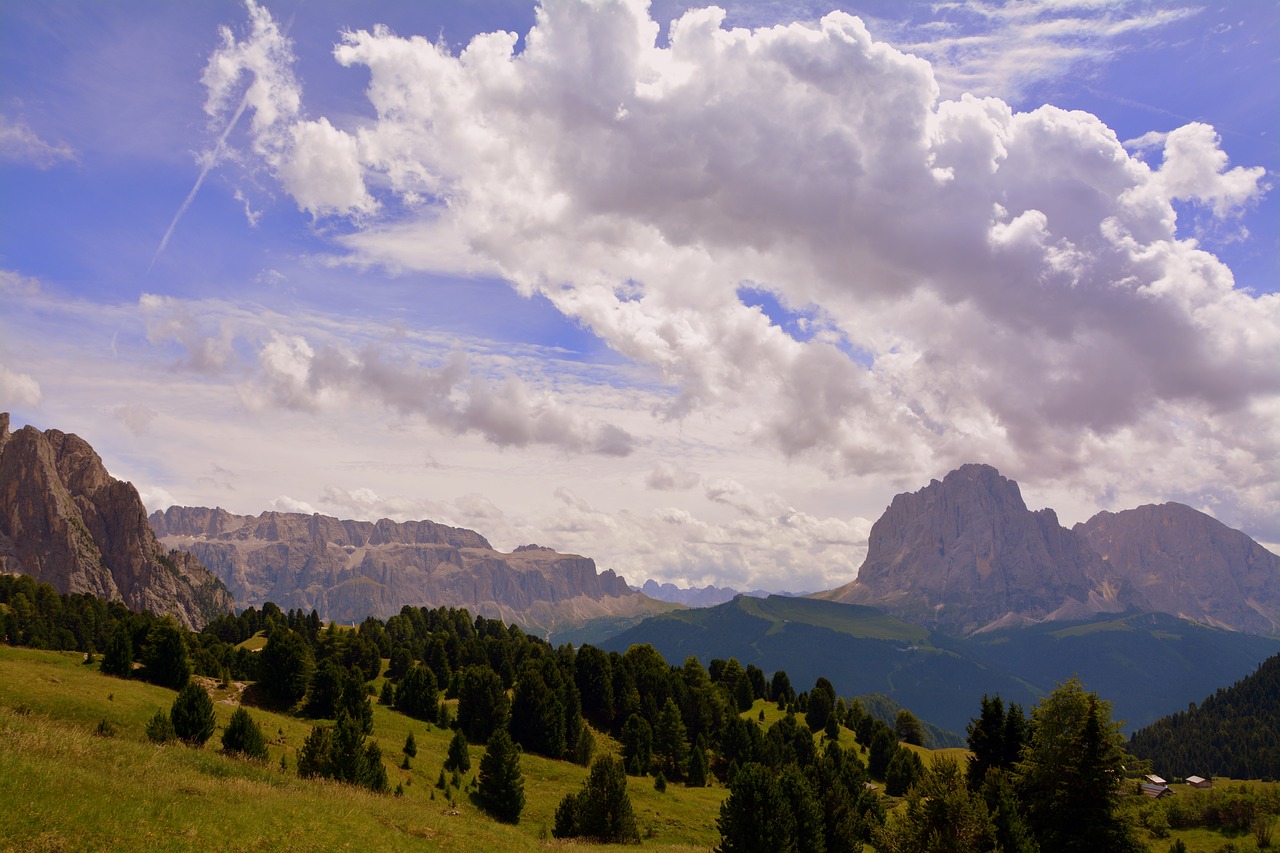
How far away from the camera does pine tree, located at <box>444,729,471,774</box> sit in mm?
84375

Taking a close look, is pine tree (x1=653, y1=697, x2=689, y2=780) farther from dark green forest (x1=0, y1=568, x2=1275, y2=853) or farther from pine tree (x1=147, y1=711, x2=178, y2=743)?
pine tree (x1=147, y1=711, x2=178, y2=743)

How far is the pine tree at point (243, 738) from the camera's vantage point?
63469mm

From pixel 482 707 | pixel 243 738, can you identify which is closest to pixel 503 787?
pixel 243 738

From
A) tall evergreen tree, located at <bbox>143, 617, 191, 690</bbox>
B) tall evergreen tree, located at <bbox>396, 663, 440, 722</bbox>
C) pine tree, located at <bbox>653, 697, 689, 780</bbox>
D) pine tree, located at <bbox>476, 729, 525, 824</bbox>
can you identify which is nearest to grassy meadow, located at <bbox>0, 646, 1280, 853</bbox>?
pine tree, located at <bbox>476, 729, 525, 824</bbox>

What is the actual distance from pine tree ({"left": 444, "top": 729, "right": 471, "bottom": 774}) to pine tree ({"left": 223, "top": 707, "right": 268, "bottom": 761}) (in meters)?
23.4

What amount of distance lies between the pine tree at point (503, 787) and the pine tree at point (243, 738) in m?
21.1

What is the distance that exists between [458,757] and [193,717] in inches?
1145

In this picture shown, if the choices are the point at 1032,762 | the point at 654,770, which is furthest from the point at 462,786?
the point at 1032,762

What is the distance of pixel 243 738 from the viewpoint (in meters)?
64.2

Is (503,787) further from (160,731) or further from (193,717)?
(160,731)

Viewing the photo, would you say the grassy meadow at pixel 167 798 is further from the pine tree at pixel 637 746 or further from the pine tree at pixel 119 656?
the pine tree at pixel 637 746

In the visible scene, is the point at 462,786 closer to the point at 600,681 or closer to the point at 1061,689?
the point at 600,681

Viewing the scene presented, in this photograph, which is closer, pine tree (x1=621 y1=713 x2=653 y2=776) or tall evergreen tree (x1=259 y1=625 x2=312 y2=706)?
tall evergreen tree (x1=259 y1=625 x2=312 y2=706)

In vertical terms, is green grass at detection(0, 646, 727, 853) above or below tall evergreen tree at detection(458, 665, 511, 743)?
above
